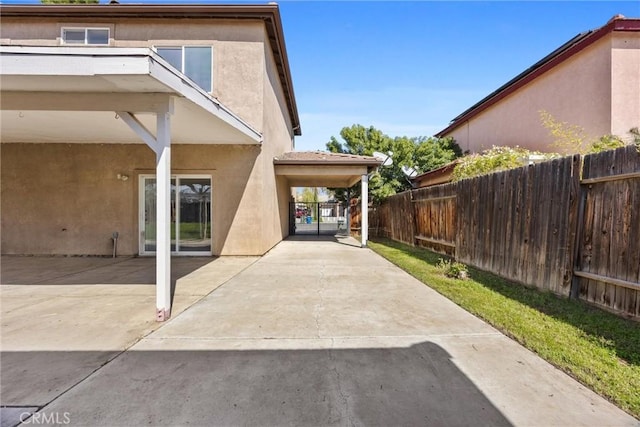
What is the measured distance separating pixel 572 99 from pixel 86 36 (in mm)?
15202

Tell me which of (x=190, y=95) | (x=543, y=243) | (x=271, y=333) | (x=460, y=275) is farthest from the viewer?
(x=460, y=275)

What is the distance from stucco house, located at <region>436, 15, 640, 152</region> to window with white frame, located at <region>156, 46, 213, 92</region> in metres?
10.9

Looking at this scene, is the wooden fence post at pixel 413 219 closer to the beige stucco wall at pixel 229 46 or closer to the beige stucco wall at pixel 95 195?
the beige stucco wall at pixel 95 195

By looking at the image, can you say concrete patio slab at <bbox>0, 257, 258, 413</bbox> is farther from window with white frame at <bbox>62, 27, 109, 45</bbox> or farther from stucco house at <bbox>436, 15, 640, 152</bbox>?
stucco house at <bbox>436, 15, 640, 152</bbox>

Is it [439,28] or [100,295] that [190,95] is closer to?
[100,295]

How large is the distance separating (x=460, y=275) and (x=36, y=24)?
1454 centimetres

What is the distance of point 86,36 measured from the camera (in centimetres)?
1029

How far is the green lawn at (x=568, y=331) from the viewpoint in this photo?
111 inches

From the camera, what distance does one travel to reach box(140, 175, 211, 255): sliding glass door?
9.88 metres

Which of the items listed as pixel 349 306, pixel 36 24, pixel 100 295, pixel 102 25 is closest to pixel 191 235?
pixel 100 295

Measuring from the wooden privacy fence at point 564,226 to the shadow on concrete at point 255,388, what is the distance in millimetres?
2784

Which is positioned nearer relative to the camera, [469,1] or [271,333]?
[271,333]

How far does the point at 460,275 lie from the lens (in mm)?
6781

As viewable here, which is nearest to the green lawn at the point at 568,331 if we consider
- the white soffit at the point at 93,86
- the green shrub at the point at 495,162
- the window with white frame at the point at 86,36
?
the green shrub at the point at 495,162
